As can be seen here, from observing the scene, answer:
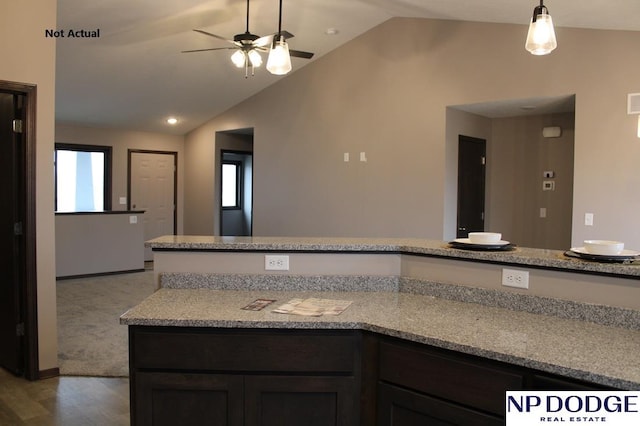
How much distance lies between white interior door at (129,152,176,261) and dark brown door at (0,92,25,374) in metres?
5.42

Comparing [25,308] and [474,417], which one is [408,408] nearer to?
[474,417]

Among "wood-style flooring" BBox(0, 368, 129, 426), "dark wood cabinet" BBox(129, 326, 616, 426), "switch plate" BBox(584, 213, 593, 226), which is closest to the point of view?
"dark wood cabinet" BBox(129, 326, 616, 426)

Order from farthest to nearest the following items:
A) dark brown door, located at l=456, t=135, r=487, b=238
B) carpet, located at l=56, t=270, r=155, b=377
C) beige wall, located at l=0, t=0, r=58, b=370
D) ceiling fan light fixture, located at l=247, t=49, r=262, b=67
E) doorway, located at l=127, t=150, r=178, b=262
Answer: doorway, located at l=127, t=150, r=178, b=262
dark brown door, located at l=456, t=135, r=487, b=238
ceiling fan light fixture, located at l=247, t=49, r=262, b=67
carpet, located at l=56, t=270, r=155, b=377
beige wall, located at l=0, t=0, r=58, b=370

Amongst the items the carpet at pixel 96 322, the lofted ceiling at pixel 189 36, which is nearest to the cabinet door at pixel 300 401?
the carpet at pixel 96 322

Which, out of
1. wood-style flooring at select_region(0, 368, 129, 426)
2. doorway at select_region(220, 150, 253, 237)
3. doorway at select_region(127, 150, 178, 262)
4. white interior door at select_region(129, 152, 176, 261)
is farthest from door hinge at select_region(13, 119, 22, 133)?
doorway at select_region(220, 150, 253, 237)

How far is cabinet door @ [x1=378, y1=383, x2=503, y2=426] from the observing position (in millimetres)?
1732

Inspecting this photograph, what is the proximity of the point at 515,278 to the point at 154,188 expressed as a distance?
8348mm

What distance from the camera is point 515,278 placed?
7.22 ft

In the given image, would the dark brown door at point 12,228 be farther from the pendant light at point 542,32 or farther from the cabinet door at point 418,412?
the pendant light at point 542,32

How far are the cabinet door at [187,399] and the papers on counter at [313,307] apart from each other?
1.11ft

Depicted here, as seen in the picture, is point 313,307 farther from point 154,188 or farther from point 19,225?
point 154,188

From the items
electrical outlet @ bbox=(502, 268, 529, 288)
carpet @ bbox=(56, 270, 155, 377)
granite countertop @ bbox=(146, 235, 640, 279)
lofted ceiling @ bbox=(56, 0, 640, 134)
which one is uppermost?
lofted ceiling @ bbox=(56, 0, 640, 134)

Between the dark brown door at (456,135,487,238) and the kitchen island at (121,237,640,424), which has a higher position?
the dark brown door at (456,135,487,238)

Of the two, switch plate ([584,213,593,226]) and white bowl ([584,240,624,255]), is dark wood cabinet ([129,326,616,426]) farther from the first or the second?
switch plate ([584,213,593,226])
